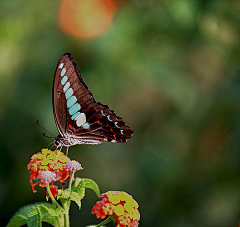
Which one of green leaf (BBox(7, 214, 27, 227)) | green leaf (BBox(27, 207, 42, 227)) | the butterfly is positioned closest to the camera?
green leaf (BBox(27, 207, 42, 227))

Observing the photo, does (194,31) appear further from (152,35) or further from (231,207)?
(231,207)

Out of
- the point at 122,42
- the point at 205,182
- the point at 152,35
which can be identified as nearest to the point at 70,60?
the point at 122,42

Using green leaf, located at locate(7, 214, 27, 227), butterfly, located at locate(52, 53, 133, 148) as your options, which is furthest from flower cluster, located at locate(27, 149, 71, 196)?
butterfly, located at locate(52, 53, 133, 148)

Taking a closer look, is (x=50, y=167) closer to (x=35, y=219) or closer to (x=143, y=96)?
(x=35, y=219)

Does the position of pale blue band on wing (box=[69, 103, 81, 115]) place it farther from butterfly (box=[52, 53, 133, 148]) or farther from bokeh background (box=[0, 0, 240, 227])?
bokeh background (box=[0, 0, 240, 227])

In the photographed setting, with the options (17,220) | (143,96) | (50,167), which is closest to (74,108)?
(50,167)

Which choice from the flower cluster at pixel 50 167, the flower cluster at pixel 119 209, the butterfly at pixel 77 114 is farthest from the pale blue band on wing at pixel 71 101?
the flower cluster at pixel 119 209
